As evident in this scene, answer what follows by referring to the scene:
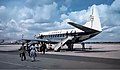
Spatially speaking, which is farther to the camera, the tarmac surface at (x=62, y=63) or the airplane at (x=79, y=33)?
the airplane at (x=79, y=33)

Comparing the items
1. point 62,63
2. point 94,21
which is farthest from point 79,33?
point 62,63

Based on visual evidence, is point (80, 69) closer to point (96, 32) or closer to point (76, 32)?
point (96, 32)

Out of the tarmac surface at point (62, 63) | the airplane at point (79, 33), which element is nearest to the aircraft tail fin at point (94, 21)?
the airplane at point (79, 33)

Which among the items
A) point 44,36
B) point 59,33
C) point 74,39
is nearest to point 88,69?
point 74,39

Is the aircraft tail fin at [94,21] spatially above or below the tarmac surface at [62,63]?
above

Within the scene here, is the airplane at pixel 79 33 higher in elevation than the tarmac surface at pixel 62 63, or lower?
higher

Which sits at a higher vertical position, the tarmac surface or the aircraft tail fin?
the aircraft tail fin

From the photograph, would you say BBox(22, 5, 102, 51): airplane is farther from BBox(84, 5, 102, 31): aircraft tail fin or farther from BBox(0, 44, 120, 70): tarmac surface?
BBox(0, 44, 120, 70): tarmac surface

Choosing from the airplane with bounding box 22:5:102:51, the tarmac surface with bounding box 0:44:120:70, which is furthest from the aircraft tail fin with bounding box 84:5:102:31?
the tarmac surface with bounding box 0:44:120:70

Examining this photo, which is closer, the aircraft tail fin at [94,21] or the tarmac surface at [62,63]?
the tarmac surface at [62,63]

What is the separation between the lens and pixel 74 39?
47719mm

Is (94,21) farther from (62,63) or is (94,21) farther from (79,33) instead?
(62,63)

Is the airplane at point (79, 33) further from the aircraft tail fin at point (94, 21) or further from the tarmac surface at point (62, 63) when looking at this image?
the tarmac surface at point (62, 63)

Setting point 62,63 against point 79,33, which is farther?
point 79,33
